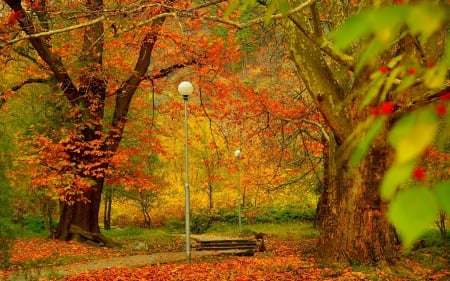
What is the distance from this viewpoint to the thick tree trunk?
29.0ft

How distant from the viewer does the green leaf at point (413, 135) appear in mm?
708

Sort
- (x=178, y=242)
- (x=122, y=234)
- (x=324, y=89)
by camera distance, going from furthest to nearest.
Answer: (x=122, y=234), (x=178, y=242), (x=324, y=89)

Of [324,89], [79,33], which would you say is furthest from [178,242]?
[324,89]

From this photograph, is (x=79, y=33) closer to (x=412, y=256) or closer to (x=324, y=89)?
(x=324, y=89)

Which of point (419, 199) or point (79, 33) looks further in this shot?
point (79, 33)

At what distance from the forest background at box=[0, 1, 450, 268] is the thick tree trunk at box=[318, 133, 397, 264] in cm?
2

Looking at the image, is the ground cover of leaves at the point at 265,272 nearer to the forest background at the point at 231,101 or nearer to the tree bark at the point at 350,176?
the tree bark at the point at 350,176

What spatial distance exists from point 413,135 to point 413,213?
13 centimetres

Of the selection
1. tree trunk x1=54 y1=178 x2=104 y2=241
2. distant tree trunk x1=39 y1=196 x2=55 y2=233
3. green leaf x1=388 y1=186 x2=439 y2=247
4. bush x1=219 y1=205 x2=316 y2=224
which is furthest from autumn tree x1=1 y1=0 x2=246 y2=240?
bush x1=219 y1=205 x2=316 y2=224

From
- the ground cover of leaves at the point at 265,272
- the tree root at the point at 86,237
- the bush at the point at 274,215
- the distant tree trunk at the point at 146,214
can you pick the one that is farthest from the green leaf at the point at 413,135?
the bush at the point at 274,215

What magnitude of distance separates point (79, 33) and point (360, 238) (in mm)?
13008

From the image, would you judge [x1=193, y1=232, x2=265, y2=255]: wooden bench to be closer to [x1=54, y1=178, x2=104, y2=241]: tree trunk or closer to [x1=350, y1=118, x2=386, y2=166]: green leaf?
[x1=54, y1=178, x2=104, y2=241]: tree trunk

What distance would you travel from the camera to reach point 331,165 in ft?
33.8

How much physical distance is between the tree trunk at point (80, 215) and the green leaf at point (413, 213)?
16.5 meters
